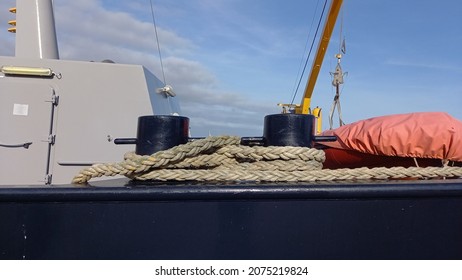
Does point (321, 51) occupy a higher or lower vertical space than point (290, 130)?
higher

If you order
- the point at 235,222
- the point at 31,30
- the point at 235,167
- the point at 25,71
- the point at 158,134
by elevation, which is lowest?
the point at 235,222

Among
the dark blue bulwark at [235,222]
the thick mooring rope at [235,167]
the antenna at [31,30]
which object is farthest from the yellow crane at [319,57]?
the dark blue bulwark at [235,222]

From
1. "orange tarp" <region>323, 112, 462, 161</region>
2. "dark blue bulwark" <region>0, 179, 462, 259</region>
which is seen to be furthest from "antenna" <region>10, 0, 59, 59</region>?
"orange tarp" <region>323, 112, 462, 161</region>

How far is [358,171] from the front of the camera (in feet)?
6.05

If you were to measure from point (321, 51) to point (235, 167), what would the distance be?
9.88 m

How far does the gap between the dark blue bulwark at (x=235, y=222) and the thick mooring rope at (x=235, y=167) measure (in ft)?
0.55

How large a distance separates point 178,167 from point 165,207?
297mm

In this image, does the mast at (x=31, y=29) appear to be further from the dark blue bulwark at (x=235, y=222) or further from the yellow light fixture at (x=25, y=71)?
the dark blue bulwark at (x=235, y=222)

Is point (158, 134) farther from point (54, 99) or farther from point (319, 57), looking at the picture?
point (319, 57)

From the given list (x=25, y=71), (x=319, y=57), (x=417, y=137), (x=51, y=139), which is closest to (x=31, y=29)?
(x=25, y=71)

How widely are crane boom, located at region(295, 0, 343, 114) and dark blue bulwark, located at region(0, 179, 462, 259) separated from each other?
8.86 m

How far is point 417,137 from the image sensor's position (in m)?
2.04
